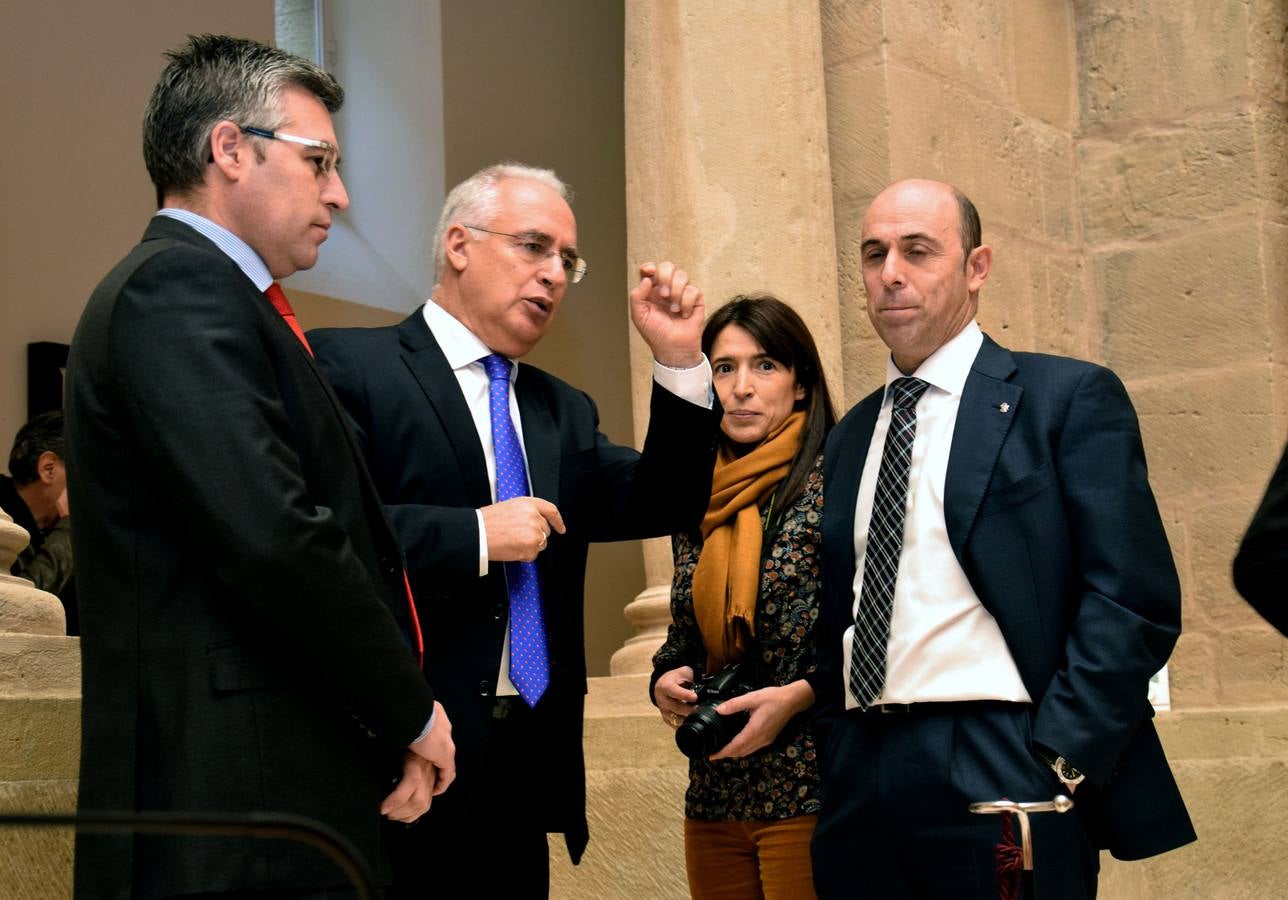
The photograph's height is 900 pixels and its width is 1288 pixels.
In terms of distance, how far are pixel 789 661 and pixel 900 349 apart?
0.64 meters

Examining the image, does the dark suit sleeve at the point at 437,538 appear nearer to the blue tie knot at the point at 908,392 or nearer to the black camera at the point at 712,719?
the black camera at the point at 712,719

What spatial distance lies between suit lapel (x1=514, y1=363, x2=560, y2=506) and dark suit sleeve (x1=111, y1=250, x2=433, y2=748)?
828mm

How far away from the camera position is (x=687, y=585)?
3.41 meters

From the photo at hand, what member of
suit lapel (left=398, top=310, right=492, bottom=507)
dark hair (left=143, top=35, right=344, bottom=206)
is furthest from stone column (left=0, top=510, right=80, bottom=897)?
dark hair (left=143, top=35, right=344, bottom=206)

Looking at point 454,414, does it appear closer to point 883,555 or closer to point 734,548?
point 734,548

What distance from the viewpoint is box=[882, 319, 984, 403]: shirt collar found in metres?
3.04

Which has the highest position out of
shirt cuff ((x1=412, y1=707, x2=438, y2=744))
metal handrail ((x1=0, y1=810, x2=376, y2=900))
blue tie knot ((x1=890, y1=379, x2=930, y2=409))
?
blue tie knot ((x1=890, y1=379, x2=930, y2=409))

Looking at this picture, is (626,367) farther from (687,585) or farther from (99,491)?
(99,491)

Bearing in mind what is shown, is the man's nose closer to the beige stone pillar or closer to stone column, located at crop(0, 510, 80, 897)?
stone column, located at crop(0, 510, 80, 897)

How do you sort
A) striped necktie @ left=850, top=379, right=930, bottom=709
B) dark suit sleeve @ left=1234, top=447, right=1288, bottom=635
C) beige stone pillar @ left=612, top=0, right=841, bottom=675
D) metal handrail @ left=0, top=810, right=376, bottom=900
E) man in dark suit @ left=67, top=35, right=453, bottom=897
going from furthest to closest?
beige stone pillar @ left=612, top=0, right=841, bottom=675 < striped necktie @ left=850, top=379, right=930, bottom=709 < man in dark suit @ left=67, top=35, right=453, bottom=897 < dark suit sleeve @ left=1234, top=447, right=1288, bottom=635 < metal handrail @ left=0, top=810, right=376, bottom=900

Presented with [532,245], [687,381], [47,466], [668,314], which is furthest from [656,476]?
[47,466]

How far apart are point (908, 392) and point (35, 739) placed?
1.75 meters

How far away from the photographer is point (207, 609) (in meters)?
2.15

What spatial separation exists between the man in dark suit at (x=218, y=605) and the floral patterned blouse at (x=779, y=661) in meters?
0.99
